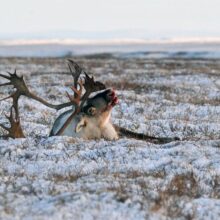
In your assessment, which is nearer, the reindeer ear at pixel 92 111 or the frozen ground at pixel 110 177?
the frozen ground at pixel 110 177

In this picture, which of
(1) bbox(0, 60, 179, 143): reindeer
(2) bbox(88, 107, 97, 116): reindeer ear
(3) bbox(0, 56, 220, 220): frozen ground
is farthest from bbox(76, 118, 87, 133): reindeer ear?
(3) bbox(0, 56, 220, 220): frozen ground

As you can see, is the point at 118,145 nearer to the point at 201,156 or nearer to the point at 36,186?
the point at 201,156

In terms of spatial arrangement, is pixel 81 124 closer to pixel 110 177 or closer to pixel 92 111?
pixel 92 111

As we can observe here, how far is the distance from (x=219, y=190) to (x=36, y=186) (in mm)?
2094

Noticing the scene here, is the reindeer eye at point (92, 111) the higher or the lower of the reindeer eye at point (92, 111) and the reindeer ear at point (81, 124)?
the higher

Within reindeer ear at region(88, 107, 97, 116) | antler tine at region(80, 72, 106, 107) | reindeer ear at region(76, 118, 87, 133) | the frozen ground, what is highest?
antler tine at region(80, 72, 106, 107)

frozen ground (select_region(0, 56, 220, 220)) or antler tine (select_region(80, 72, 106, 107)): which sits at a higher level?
antler tine (select_region(80, 72, 106, 107))

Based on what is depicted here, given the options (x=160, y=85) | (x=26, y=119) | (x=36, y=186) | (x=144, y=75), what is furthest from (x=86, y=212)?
(x=144, y=75)

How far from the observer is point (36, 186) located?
7.64m

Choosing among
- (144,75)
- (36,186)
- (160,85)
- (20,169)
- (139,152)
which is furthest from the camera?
(144,75)

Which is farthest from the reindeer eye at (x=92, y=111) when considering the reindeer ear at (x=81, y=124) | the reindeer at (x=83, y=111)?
the reindeer ear at (x=81, y=124)

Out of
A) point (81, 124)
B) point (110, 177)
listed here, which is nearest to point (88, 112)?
point (81, 124)

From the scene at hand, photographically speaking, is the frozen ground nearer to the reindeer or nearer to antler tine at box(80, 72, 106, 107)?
the reindeer

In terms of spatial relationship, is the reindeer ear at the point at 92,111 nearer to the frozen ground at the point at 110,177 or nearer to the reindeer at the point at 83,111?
the reindeer at the point at 83,111
